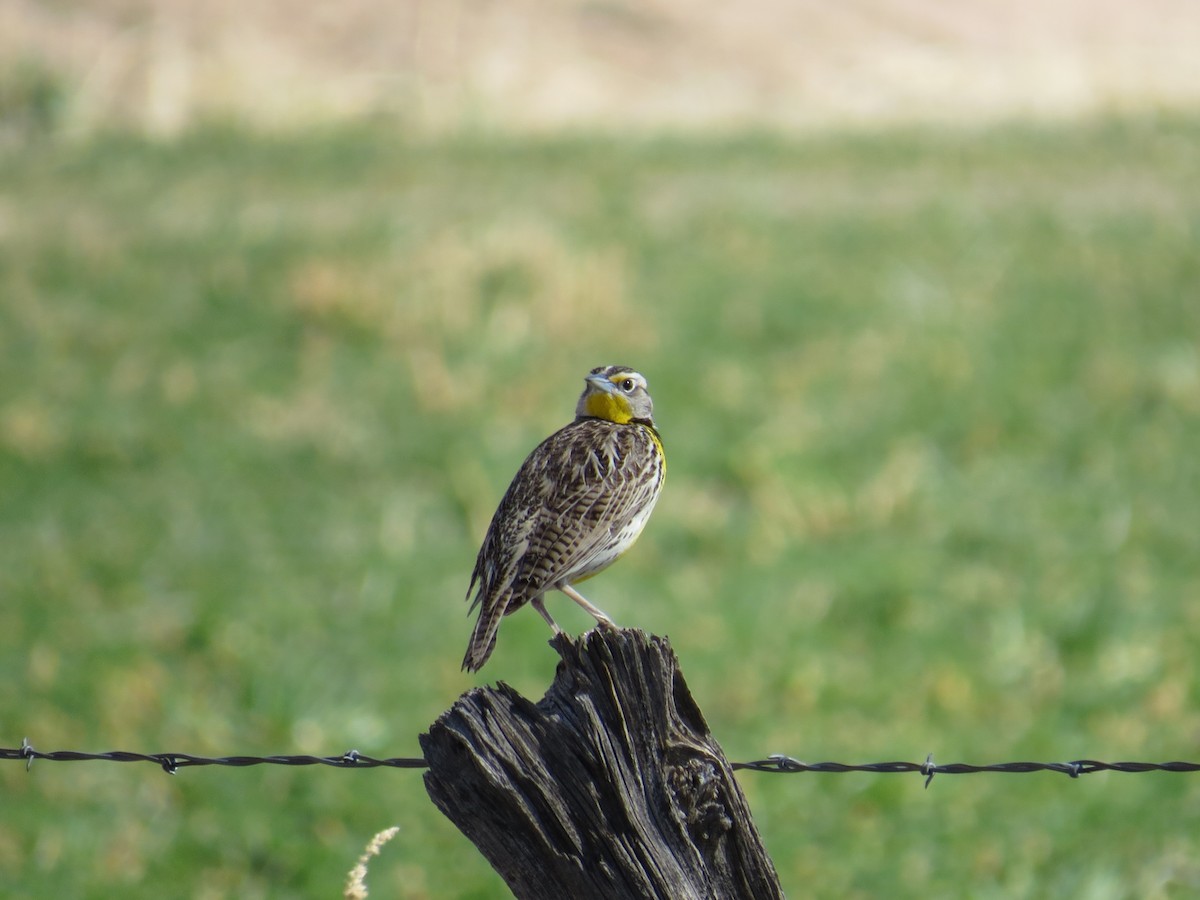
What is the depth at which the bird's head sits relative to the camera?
15.9ft

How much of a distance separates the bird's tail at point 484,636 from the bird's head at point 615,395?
2.63 feet

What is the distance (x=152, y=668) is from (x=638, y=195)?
11.9 meters

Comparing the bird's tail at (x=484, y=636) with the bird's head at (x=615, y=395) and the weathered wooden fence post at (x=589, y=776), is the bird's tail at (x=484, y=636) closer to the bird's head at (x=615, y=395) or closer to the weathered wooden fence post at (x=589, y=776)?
the weathered wooden fence post at (x=589, y=776)

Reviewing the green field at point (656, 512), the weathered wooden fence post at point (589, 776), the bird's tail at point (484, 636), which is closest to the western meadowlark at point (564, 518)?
the bird's tail at point (484, 636)

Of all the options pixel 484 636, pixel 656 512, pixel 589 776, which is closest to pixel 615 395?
pixel 484 636

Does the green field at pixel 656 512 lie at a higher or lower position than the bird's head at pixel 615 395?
higher

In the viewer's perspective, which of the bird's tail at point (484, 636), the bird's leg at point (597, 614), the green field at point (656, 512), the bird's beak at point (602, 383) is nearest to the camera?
the bird's leg at point (597, 614)

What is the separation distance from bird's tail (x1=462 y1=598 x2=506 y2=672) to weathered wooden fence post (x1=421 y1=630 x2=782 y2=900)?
43cm

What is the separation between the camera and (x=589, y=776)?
3.59m

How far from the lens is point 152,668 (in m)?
10.7

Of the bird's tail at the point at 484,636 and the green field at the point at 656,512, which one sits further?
the green field at the point at 656,512

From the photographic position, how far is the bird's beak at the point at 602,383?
4.85 meters

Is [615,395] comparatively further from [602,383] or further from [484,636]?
[484,636]

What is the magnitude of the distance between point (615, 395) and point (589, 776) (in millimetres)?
1565
